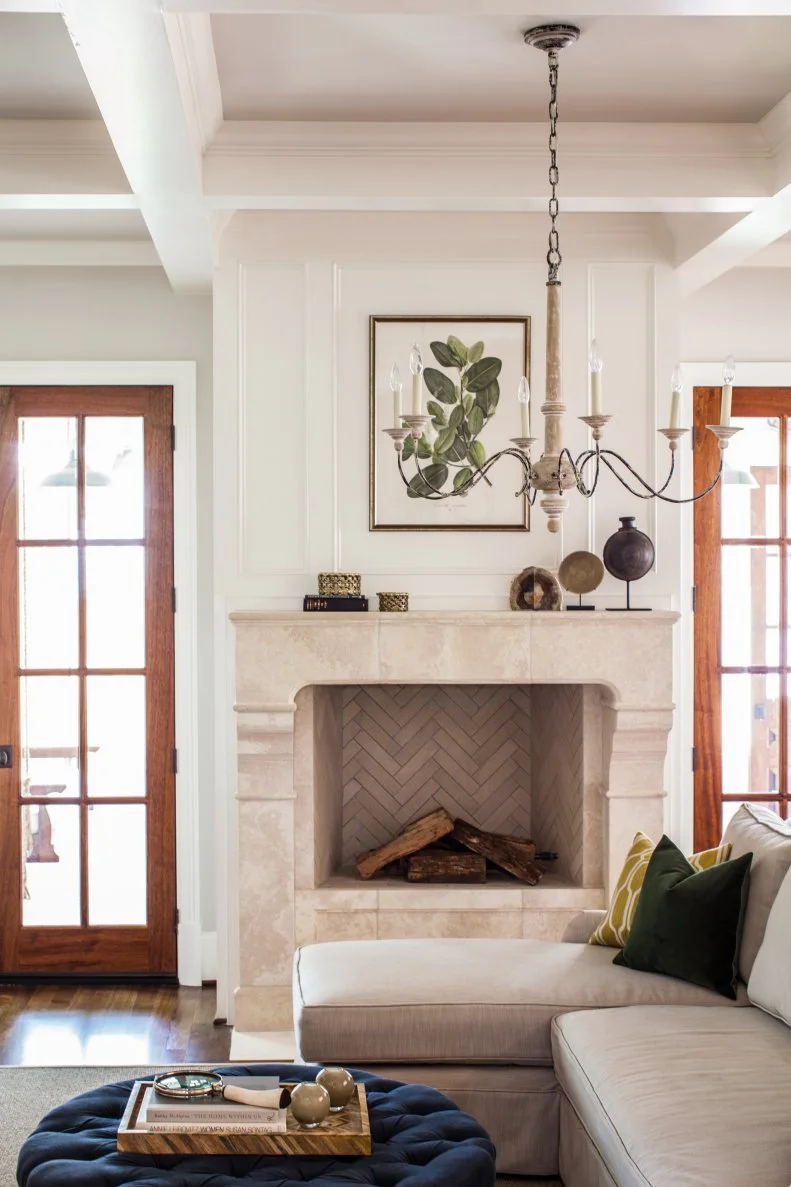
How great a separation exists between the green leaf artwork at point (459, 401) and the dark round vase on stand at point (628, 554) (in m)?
0.55

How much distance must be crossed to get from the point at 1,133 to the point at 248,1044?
3.00 m

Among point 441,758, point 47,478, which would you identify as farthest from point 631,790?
point 47,478

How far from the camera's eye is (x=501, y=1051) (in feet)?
9.78

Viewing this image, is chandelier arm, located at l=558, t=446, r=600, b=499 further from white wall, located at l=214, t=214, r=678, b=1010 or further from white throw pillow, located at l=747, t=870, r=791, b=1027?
white throw pillow, located at l=747, t=870, r=791, b=1027

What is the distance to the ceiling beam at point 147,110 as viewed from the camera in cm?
238

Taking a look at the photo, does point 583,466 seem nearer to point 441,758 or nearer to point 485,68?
point 485,68

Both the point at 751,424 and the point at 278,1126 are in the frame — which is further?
the point at 751,424

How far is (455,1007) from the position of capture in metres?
3.01

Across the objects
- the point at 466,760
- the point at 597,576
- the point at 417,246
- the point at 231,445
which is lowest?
the point at 466,760

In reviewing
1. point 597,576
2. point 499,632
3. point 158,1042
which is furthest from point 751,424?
point 158,1042

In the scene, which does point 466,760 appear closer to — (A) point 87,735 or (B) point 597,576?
(B) point 597,576

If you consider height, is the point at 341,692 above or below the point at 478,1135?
above

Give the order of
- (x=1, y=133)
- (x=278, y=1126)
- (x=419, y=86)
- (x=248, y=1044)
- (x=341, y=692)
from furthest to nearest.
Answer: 1. (x=341, y=692)
2. (x=248, y=1044)
3. (x=1, y=133)
4. (x=419, y=86)
5. (x=278, y=1126)

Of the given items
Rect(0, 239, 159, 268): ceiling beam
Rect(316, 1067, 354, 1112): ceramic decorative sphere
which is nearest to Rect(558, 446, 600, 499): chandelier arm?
Rect(316, 1067, 354, 1112): ceramic decorative sphere
